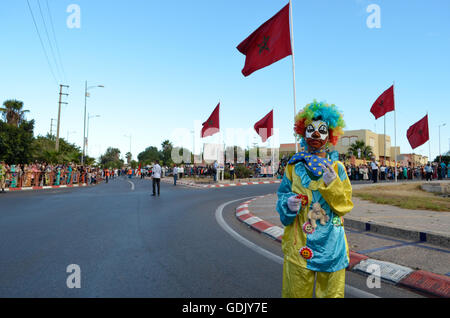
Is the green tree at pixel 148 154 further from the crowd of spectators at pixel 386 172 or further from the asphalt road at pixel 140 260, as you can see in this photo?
the asphalt road at pixel 140 260

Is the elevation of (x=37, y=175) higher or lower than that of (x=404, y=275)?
higher

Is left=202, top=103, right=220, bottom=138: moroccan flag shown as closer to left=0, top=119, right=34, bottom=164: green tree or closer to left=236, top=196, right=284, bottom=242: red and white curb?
left=236, top=196, right=284, bottom=242: red and white curb

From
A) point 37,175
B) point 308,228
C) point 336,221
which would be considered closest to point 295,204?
point 308,228

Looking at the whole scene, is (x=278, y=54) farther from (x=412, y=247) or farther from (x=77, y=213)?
(x=77, y=213)

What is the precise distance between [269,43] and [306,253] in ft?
27.5

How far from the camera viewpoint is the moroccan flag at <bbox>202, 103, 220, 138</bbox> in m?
20.8

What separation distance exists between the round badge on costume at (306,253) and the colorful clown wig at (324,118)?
0.88 meters

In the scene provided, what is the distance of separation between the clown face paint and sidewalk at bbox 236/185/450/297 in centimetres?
220

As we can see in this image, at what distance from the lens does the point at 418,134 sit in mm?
18375

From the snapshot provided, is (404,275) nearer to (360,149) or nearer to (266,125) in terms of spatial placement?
(266,125)

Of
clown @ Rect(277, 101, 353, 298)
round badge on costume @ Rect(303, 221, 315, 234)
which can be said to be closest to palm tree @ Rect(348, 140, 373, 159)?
clown @ Rect(277, 101, 353, 298)

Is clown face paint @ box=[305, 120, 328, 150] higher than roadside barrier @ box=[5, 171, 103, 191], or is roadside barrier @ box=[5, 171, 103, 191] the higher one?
clown face paint @ box=[305, 120, 328, 150]
